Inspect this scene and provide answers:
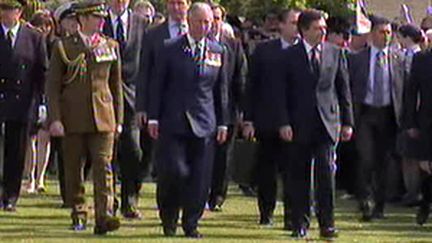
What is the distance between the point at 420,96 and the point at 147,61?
3209 millimetres

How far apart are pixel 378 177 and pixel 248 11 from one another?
26.2 m

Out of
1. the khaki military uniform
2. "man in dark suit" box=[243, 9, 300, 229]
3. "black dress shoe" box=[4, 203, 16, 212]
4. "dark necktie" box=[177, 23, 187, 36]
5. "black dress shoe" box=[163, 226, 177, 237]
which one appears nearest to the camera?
the khaki military uniform

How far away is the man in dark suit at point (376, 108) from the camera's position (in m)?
15.2

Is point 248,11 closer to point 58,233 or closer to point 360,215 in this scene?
point 360,215

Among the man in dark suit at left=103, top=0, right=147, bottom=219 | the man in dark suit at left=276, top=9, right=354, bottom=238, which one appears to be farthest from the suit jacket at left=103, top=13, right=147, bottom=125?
the man in dark suit at left=276, top=9, right=354, bottom=238

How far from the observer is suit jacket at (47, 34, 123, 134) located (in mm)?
12359

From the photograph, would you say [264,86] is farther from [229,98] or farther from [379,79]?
[379,79]

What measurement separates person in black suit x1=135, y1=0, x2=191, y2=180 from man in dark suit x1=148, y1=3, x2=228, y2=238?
202 millimetres

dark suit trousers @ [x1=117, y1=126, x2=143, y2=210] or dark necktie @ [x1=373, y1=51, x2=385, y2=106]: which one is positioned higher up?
dark necktie @ [x1=373, y1=51, x2=385, y2=106]

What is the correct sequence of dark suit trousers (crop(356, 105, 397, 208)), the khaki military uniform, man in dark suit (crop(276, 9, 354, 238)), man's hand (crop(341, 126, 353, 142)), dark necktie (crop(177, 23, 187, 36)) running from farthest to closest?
dark suit trousers (crop(356, 105, 397, 208)) → dark necktie (crop(177, 23, 187, 36)) → man's hand (crop(341, 126, 353, 142)) → man in dark suit (crop(276, 9, 354, 238)) → the khaki military uniform

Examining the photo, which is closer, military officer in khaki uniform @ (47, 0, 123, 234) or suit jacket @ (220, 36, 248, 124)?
military officer in khaki uniform @ (47, 0, 123, 234)

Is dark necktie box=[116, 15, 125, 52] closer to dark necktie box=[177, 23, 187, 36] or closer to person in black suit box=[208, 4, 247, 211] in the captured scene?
dark necktie box=[177, 23, 187, 36]

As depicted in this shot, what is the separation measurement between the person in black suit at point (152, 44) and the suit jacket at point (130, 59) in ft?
1.01

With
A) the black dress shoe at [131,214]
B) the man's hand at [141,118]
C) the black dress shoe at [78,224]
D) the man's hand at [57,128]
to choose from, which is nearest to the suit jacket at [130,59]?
the man's hand at [141,118]
